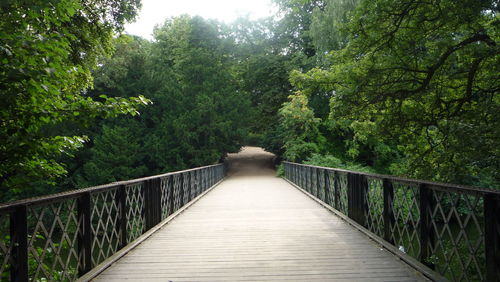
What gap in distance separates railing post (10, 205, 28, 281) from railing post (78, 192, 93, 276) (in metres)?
1.00

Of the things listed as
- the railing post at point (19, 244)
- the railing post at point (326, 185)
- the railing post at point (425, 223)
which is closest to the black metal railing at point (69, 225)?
the railing post at point (19, 244)

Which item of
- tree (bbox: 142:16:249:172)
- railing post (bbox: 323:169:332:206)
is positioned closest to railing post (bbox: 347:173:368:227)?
railing post (bbox: 323:169:332:206)

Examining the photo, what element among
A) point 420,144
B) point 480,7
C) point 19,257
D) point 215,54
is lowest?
point 19,257

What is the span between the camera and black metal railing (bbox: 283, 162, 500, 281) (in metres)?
2.83

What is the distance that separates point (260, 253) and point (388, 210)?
74.6 inches

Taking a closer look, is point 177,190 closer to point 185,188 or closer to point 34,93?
point 185,188

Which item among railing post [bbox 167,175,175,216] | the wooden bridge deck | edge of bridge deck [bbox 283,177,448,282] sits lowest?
the wooden bridge deck

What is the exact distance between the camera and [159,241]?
5.42m

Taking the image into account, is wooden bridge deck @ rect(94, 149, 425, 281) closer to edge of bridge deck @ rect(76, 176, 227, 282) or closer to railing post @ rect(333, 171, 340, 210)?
edge of bridge deck @ rect(76, 176, 227, 282)

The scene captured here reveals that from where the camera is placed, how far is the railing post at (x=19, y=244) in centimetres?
279

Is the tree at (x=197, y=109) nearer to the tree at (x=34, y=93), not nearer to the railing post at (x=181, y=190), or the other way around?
the railing post at (x=181, y=190)

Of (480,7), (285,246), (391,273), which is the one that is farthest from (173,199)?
(480,7)

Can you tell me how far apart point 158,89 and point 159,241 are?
25.8m

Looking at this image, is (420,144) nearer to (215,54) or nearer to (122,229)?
(122,229)
